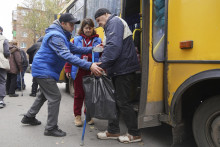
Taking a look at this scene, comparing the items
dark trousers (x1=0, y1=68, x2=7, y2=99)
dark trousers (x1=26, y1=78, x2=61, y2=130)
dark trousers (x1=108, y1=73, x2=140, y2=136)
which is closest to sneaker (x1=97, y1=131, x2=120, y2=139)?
dark trousers (x1=108, y1=73, x2=140, y2=136)

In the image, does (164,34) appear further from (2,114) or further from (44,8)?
(44,8)

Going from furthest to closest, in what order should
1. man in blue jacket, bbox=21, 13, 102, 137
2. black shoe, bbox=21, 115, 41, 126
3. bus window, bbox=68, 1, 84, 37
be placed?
bus window, bbox=68, 1, 84, 37 → black shoe, bbox=21, 115, 41, 126 → man in blue jacket, bbox=21, 13, 102, 137

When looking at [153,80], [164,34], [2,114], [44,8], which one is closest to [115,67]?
[153,80]

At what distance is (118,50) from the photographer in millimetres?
2840

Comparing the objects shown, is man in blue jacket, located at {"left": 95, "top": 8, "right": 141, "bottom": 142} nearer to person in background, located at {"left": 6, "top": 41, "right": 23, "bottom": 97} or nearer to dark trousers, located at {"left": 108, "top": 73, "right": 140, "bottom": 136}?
dark trousers, located at {"left": 108, "top": 73, "right": 140, "bottom": 136}

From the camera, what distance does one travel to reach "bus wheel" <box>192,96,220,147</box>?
2.26m

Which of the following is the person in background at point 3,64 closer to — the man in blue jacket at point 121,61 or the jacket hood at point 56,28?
the jacket hood at point 56,28

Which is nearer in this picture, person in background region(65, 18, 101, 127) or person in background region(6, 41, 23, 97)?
person in background region(65, 18, 101, 127)

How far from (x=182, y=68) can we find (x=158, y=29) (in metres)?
0.66

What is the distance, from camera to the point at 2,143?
9.94 ft

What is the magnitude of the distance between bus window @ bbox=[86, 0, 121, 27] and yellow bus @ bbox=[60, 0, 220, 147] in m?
1.03

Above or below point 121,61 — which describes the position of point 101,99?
below

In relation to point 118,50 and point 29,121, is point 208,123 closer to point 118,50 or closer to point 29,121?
point 118,50

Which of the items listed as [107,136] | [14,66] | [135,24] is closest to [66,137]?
[107,136]
